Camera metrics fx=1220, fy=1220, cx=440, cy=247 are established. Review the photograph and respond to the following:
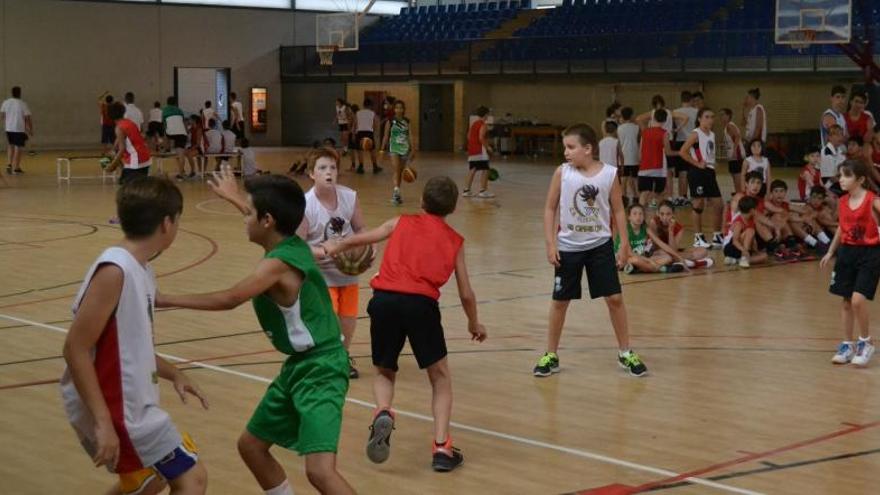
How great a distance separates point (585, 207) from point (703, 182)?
7.70 meters

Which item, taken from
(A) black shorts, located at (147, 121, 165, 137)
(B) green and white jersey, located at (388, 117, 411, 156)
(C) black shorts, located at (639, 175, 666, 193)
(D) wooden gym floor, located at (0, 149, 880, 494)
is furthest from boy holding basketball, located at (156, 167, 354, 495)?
(A) black shorts, located at (147, 121, 165, 137)

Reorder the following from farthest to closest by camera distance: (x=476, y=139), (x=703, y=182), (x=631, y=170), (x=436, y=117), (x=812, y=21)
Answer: (x=436, y=117)
(x=812, y=21)
(x=476, y=139)
(x=631, y=170)
(x=703, y=182)

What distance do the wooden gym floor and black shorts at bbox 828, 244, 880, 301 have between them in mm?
544

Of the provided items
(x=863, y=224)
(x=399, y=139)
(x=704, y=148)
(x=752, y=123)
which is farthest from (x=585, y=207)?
(x=399, y=139)

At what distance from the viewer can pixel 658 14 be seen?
3189 centimetres

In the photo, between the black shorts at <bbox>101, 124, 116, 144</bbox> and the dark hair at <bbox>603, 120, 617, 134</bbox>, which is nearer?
the dark hair at <bbox>603, 120, 617, 134</bbox>

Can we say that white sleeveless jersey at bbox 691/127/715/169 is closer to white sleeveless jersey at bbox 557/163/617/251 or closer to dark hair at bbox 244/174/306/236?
white sleeveless jersey at bbox 557/163/617/251

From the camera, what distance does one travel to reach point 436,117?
3650 centimetres

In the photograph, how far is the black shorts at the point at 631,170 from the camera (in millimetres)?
19328

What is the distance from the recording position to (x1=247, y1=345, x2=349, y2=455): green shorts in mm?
4477

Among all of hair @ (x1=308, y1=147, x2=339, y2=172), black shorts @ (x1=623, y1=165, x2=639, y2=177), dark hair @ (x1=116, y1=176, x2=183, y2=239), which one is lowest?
black shorts @ (x1=623, y1=165, x2=639, y2=177)

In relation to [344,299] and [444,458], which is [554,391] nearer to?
[344,299]

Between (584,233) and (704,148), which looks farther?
(704,148)

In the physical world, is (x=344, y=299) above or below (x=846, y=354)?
above
